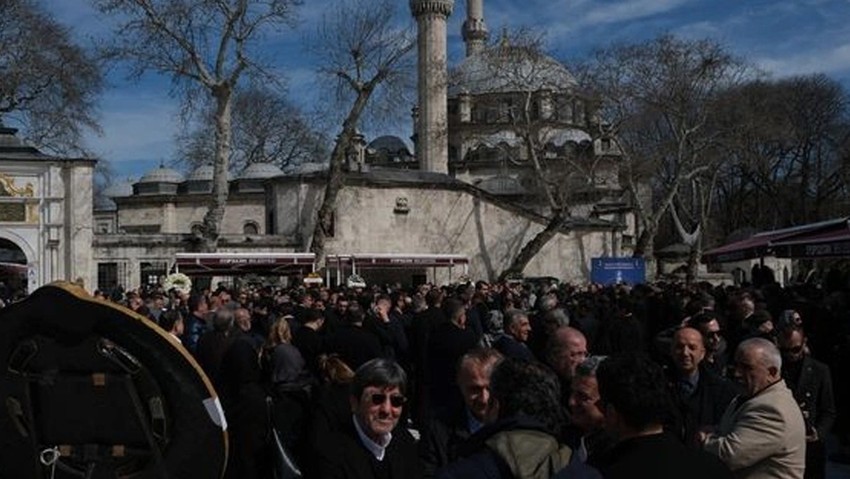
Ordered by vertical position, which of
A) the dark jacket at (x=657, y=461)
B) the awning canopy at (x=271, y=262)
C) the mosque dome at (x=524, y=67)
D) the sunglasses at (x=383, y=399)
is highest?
the mosque dome at (x=524, y=67)

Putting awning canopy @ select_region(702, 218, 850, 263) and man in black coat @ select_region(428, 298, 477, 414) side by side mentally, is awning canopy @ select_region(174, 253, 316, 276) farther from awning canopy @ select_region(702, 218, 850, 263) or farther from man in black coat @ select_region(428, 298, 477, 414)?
man in black coat @ select_region(428, 298, 477, 414)

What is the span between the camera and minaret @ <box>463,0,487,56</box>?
81438 mm

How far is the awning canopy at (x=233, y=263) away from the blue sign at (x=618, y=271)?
907 centimetres

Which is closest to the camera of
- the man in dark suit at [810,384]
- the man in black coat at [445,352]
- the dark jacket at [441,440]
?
the dark jacket at [441,440]

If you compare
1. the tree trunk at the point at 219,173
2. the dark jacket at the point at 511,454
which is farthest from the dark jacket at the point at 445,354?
the tree trunk at the point at 219,173

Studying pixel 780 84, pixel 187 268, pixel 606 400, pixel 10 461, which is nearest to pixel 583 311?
pixel 606 400

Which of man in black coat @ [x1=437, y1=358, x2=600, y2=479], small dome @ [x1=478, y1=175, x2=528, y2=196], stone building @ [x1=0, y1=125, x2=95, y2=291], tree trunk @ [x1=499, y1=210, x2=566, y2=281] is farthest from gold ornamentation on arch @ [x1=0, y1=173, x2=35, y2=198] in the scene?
man in black coat @ [x1=437, y1=358, x2=600, y2=479]

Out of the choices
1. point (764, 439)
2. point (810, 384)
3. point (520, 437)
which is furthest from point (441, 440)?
point (810, 384)

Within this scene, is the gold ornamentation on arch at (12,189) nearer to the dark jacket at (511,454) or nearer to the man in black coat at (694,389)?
the man in black coat at (694,389)

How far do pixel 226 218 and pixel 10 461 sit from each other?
51277mm

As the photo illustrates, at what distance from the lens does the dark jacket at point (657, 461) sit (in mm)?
2930

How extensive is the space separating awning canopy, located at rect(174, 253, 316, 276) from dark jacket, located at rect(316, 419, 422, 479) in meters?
23.7

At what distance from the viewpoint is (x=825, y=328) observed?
1095cm

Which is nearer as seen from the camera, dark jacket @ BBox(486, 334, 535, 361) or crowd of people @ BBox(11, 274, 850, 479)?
crowd of people @ BBox(11, 274, 850, 479)
